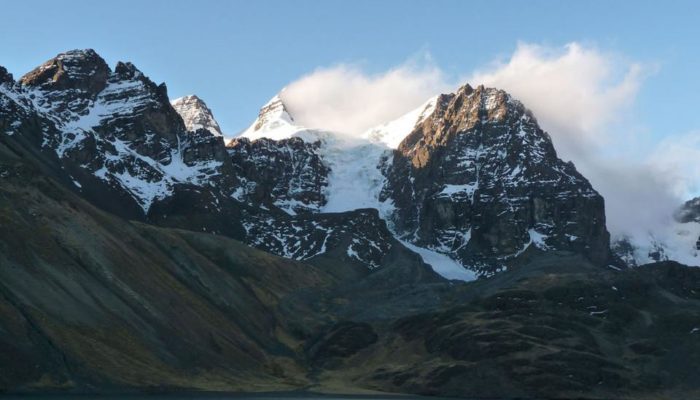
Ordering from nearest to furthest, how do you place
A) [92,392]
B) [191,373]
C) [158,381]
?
1. [92,392]
2. [158,381]
3. [191,373]

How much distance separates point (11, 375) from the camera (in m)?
132

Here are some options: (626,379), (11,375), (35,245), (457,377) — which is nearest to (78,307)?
(35,245)

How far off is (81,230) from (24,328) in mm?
57118

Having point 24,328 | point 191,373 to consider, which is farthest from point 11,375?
point 191,373

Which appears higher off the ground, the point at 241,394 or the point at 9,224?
the point at 9,224

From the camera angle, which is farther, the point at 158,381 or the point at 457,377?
the point at 457,377

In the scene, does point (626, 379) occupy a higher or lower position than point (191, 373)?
higher

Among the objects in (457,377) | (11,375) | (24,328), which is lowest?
(11,375)

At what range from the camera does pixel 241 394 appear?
16575 centimetres

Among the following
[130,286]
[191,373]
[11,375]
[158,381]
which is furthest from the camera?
[130,286]

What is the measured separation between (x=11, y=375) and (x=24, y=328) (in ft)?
43.0

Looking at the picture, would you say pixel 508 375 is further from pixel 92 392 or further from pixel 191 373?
pixel 92 392

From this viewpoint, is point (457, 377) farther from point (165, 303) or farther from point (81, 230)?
point (81, 230)

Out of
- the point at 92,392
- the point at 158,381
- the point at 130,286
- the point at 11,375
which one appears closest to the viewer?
the point at 11,375
